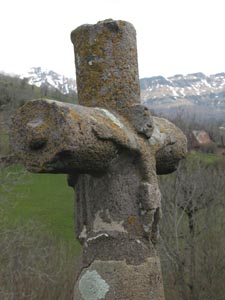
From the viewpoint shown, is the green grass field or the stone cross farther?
the green grass field

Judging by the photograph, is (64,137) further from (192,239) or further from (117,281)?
(192,239)

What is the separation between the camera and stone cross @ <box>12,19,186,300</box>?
8.87 ft

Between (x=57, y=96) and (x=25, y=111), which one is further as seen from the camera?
(x=57, y=96)

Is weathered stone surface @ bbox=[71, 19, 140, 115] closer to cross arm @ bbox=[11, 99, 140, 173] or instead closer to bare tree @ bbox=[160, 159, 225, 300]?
cross arm @ bbox=[11, 99, 140, 173]

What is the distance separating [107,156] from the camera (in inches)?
113

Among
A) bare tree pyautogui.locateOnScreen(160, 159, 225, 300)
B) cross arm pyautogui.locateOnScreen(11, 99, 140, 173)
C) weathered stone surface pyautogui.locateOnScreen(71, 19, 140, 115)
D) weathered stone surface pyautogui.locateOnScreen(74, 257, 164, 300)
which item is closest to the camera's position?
cross arm pyautogui.locateOnScreen(11, 99, 140, 173)

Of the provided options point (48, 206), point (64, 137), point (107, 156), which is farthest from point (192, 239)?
point (48, 206)

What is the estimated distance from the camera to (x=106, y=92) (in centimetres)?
313

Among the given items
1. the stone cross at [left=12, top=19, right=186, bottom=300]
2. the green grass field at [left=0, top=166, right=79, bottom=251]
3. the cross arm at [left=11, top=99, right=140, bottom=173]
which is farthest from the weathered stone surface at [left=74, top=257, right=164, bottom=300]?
the green grass field at [left=0, top=166, right=79, bottom=251]

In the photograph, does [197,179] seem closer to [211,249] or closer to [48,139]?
[211,249]

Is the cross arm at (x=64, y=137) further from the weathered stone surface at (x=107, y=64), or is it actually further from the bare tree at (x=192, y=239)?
the bare tree at (x=192, y=239)

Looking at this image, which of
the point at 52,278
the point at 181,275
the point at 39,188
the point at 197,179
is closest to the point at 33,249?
the point at 52,278

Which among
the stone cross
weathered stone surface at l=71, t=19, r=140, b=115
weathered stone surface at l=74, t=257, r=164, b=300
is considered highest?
weathered stone surface at l=71, t=19, r=140, b=115

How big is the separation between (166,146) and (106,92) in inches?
20.9
